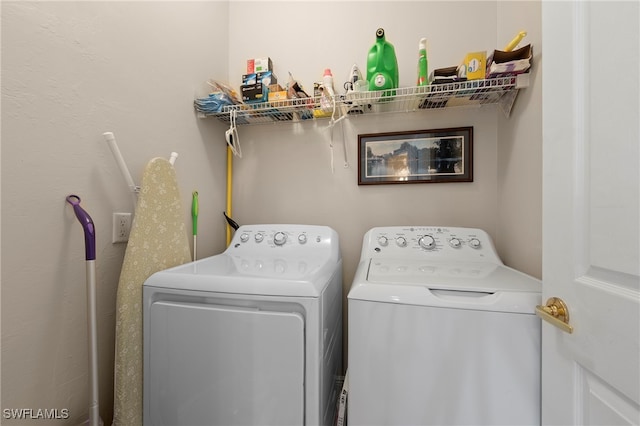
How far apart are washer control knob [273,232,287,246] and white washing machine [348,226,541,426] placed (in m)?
0.69

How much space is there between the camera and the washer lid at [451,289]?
77 centimetres

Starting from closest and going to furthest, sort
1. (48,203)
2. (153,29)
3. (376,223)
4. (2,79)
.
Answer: (2,79) → (48,203) → (153,29) → (376,223)

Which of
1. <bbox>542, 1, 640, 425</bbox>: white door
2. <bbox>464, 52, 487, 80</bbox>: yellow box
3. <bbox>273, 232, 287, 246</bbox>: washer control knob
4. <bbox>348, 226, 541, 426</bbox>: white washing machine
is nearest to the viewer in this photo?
<bbox>542, 1, 640, 425</bbox>: white door

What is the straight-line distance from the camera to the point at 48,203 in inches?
33.4

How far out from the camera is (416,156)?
61.9 inches

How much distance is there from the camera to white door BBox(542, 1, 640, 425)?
50 cm

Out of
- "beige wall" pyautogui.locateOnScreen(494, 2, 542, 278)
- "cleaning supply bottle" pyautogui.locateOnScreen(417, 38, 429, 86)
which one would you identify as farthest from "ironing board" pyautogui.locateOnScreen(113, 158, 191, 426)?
"beige wall" pyautogui.locateOnScreen(494, 2, 542, 278)

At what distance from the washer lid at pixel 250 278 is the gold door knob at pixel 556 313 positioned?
2.03ft

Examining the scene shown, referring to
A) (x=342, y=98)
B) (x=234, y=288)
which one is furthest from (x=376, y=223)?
(x=234, y=288)

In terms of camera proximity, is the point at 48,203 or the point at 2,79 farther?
the point at 48,203

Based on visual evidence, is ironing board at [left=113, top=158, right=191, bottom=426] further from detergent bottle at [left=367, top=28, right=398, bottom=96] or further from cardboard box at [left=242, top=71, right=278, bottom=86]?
detergent bottle at [left=367, top=28, right=398, bottom=96]

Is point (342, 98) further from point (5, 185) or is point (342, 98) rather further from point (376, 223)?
point (5, 185)

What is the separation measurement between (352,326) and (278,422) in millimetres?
395

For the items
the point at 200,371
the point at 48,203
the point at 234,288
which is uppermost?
the point at 48,203
